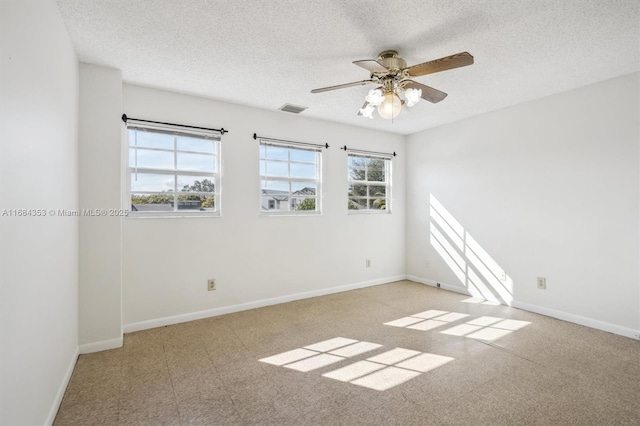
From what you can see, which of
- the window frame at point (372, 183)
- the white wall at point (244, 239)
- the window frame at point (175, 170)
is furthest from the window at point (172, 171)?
the window frame at point (372, 183)

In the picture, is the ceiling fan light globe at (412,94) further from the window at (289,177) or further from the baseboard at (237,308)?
the baseboard at (237,308)

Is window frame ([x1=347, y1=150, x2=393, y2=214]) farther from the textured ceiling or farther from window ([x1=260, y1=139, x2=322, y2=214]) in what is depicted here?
the textured ceiling

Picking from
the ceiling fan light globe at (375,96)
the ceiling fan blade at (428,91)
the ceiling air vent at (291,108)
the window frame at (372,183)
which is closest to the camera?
the ceiling fan light globe at (375,96)

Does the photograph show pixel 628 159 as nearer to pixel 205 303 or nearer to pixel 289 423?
pixel 289 423

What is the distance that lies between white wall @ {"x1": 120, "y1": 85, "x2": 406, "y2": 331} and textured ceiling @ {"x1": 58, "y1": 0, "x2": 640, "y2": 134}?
1.72 ft

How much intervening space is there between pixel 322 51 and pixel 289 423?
8.67ft

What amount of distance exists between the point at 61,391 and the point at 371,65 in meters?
3.02

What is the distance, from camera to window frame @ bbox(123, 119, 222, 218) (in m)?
3.19

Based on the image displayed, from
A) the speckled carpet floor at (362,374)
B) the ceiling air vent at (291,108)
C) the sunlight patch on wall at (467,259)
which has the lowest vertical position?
the speckled carpet floor at (362,374)

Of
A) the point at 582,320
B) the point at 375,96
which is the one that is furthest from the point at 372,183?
the point at 582,320

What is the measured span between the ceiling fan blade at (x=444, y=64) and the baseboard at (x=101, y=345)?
3353 millimetres

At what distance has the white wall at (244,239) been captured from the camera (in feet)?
10.6

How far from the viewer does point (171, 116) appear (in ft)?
11.1

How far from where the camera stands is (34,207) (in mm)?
1556
